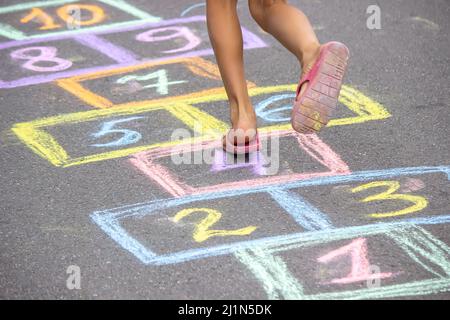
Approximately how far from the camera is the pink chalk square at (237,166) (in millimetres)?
3836

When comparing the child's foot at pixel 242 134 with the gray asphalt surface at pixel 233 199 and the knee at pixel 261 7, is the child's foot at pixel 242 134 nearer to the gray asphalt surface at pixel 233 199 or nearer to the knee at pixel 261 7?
the gray asphalt surface at pixel 233 199

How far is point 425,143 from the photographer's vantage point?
4.18 m

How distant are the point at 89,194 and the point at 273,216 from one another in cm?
72

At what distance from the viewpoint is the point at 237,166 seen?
400cm

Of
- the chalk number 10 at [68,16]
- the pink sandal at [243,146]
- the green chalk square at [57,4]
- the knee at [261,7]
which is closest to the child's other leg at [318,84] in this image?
the knee at [261,7]

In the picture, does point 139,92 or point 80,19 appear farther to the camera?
point 80,19

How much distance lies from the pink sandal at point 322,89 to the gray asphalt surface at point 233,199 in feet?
0.93

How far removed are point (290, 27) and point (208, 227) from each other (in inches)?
35.2

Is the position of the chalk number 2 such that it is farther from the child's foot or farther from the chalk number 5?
the chalk number 5

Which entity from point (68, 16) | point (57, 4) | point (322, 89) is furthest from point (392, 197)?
point (57, 4)

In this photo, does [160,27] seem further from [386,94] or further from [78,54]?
[386,94]
